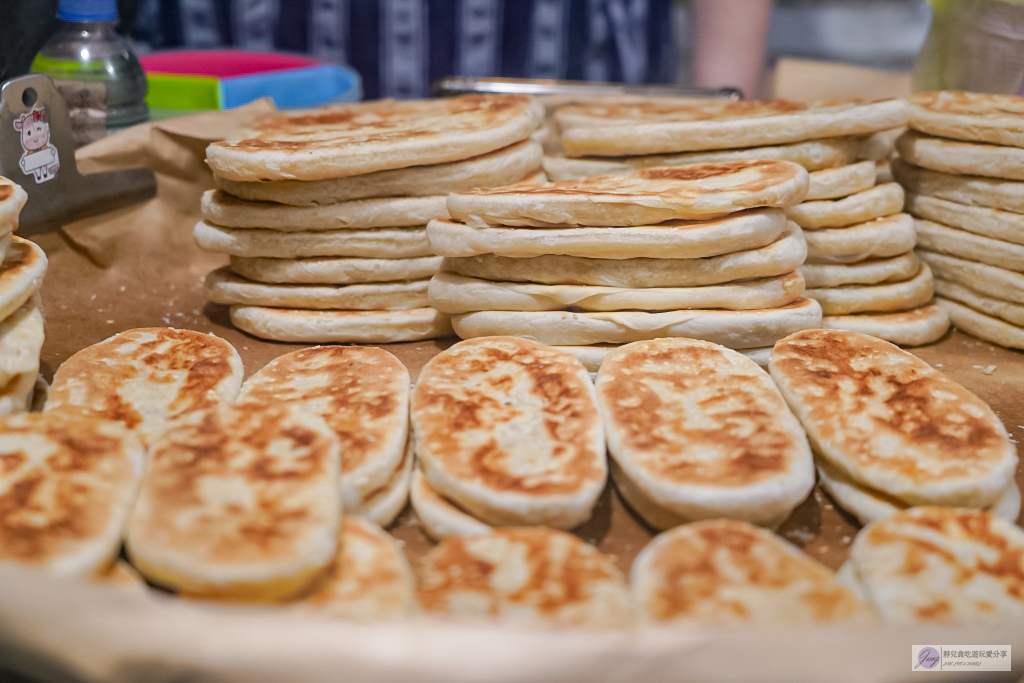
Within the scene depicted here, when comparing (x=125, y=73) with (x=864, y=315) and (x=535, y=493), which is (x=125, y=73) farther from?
(x=864, y=315)

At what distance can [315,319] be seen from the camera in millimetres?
2549

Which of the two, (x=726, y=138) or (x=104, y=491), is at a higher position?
(x=726, y=138)

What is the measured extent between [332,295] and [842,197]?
1.72m

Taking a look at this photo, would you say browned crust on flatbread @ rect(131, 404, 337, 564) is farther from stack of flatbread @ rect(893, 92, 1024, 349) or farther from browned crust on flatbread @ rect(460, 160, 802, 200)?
stack of flatbread @ rect(893, 92, 1024, 349)

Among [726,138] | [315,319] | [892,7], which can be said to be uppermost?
[892,7]

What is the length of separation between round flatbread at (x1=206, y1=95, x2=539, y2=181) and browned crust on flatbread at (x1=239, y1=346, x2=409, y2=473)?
2.01ft

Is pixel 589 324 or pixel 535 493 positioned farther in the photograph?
pixel 589 324

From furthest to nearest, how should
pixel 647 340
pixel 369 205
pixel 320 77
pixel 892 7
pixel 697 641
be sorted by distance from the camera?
1. pixel 892 7
2. pixel 320 77
3. pixel 369 205
4. pixel 647 340
5. pixel 697 641

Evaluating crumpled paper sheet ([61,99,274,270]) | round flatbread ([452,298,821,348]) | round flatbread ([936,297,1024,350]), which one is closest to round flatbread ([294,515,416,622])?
round flatbread ([452,298,821,348])

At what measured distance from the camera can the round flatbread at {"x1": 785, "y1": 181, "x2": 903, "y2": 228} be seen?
2.53 metres

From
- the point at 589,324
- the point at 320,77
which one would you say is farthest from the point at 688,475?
the point at 320,77

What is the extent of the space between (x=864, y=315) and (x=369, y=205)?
5.46 feet

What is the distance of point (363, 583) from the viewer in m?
1.32

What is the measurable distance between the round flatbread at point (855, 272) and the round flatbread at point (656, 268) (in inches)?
11.3
